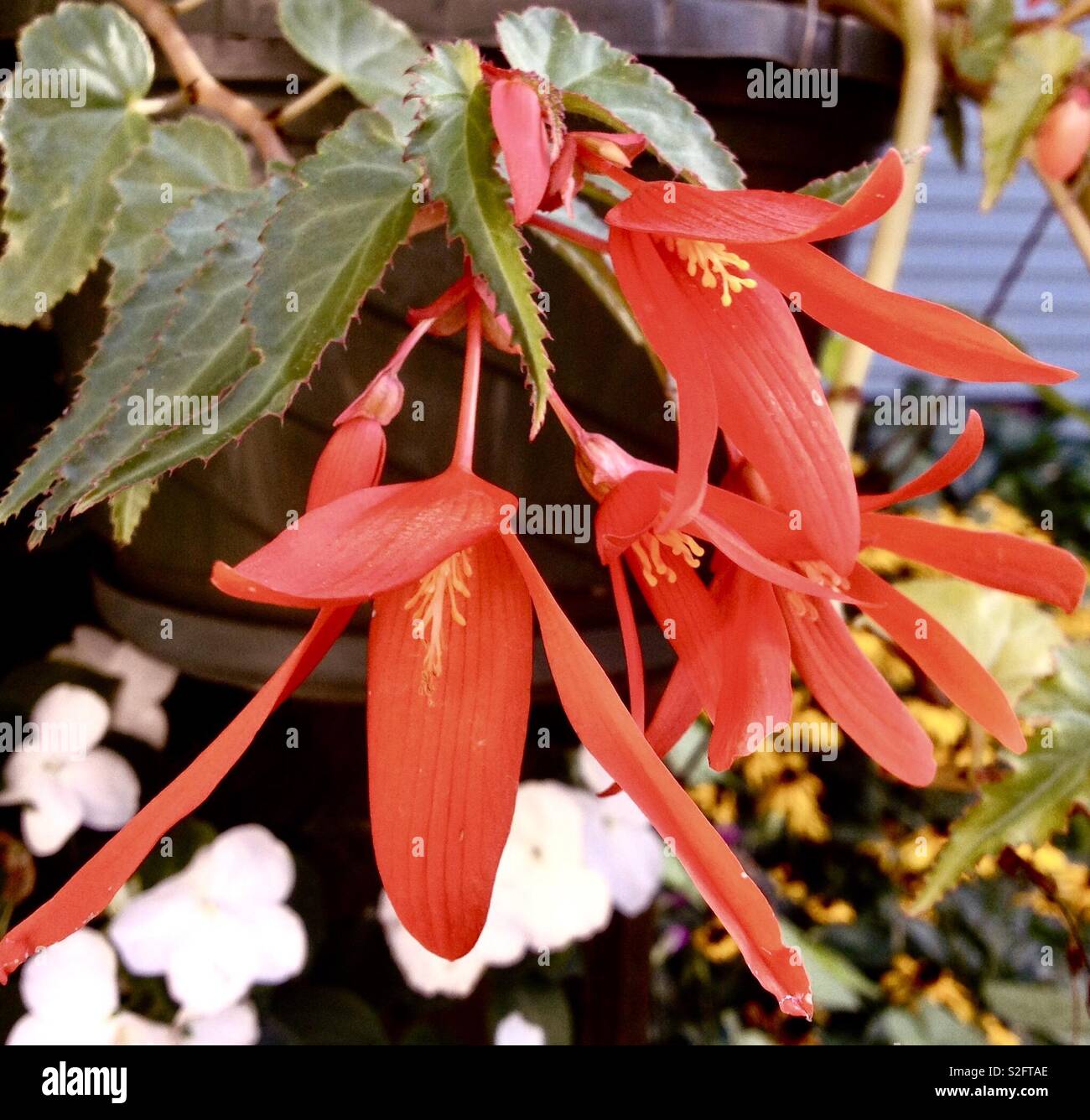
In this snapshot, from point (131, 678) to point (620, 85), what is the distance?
394 mm

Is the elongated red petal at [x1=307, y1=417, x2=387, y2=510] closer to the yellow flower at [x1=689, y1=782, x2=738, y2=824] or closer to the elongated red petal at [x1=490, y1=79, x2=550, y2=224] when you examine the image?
the elongated red petal at [x1=490, y1=79, x2=550, y2=224]

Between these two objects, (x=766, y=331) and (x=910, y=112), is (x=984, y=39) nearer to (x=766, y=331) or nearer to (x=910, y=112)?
(x=910, y=112)

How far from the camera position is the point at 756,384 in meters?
0.19

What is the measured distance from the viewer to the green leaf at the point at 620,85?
0.80 feet

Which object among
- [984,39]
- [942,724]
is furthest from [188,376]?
[942,724]

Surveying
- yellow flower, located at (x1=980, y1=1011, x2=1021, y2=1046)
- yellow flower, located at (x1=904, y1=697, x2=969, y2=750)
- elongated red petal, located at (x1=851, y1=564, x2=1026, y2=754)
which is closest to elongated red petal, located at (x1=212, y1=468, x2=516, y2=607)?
A: elongated red petal, located at (x1=851, y1=564, x2=1026, y2=754)

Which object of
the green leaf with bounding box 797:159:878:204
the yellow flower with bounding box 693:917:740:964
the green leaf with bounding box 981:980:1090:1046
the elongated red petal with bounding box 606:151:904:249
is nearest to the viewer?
the elongated red petal with bounding box 606:151:904:249

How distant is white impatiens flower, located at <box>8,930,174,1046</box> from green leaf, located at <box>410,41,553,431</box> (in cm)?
37

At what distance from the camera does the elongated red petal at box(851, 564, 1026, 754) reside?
22 cm

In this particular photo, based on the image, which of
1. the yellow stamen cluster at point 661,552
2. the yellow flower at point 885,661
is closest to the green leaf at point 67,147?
the yellow stamen cluster at point 661,552

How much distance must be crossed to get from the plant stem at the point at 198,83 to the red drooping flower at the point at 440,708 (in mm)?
168
